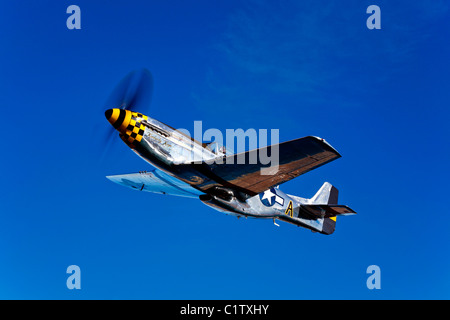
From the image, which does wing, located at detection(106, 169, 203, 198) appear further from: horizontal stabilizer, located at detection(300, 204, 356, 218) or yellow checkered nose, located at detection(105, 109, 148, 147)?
horizontal stabilizer, located at detection(300, 204, 356, 218)

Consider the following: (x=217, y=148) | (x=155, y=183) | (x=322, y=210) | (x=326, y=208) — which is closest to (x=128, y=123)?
(x=217, y=148)

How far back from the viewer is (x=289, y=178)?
19.1 m

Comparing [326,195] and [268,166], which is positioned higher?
[326,195]

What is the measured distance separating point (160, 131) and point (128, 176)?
562cm

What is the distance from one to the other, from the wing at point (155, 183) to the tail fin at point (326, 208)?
614 centimetres

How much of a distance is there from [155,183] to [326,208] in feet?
28.5

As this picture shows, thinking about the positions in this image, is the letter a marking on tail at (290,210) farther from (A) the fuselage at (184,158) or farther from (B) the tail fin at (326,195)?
(B) the tail fin at (326,195)

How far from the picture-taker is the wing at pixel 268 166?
16.2 m

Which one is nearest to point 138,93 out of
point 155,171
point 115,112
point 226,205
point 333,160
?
point 115,112

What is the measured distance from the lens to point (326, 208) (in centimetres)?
2258

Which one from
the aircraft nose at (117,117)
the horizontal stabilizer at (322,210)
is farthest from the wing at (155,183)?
the horizontal stabilizer at (322,210)

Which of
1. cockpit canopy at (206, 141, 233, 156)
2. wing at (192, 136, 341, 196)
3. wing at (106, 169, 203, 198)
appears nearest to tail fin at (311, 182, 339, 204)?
wing at (192, 136, 341, 196)

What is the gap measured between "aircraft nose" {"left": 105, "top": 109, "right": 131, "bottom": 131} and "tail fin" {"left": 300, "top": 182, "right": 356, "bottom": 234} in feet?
33.1

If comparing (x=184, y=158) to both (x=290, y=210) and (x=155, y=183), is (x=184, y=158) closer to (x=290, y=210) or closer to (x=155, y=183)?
(x=155, y=183)
